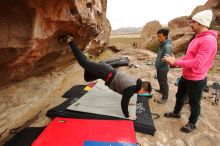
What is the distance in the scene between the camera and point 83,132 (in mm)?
3490

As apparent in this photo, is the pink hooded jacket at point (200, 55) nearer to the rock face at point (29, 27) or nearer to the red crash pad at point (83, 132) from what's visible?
A: the red crash pad at point (83, 132)

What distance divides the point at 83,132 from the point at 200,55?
2.34 m

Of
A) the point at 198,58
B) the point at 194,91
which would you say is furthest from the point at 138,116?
A: the point at 198,58

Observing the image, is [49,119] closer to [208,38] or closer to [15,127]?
[15,127]

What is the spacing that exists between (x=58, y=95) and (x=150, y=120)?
2.82 metres

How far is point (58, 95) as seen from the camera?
5.68 m

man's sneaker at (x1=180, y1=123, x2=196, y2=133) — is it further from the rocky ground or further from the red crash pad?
the red crash pad

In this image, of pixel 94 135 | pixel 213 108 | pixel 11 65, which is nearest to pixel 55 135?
pixel 94 135

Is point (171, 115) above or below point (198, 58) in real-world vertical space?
below

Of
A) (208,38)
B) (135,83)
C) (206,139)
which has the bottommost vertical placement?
(206,139)

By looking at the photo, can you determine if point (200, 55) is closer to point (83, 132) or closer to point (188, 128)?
point (188, 128)

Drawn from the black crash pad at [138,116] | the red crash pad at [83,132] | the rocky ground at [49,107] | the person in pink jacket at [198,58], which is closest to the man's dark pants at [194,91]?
the person in pink jacket at [198,58]

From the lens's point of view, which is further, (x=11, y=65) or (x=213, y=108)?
(x=213, y=108)

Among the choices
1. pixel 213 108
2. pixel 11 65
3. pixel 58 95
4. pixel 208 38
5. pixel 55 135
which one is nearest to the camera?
pixel 208 38
